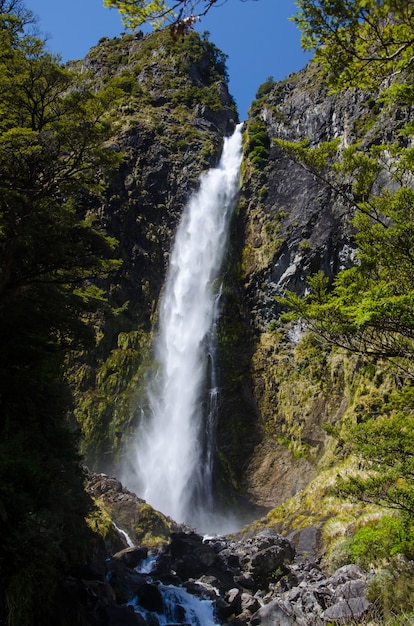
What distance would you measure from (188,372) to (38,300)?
1848 cm

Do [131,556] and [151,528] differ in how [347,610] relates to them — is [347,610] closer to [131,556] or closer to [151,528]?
[131,556]

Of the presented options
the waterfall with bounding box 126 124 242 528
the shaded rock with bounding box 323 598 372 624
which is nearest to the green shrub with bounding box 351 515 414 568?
the shaded rock with bounding box 323 598 372 624

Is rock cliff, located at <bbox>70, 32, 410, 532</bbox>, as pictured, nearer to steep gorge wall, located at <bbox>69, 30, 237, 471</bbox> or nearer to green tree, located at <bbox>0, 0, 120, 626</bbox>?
steep gorge wall, located at <bbox>69, 30, 237, 471</bbox>

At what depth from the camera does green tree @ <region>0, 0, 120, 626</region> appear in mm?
5531

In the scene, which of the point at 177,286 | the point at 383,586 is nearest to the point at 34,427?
the point at 383,586

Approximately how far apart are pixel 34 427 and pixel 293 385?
56.5 ft

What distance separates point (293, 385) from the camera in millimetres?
22953

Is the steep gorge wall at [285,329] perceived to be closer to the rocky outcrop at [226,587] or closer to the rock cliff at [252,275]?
the rock cliff at [252,275]

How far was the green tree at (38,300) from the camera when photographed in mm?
5531

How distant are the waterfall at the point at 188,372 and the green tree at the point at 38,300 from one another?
14.8 m

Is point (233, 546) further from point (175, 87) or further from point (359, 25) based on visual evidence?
point (175, 87)

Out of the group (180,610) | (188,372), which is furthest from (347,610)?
(188,372)

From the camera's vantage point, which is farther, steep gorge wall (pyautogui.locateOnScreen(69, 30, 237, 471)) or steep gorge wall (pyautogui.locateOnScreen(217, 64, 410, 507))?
steep gorge wall (pyautogui.locateOnScreen(69, 30, 237, 471))

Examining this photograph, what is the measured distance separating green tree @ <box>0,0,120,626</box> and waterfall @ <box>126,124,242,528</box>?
14.8 m
